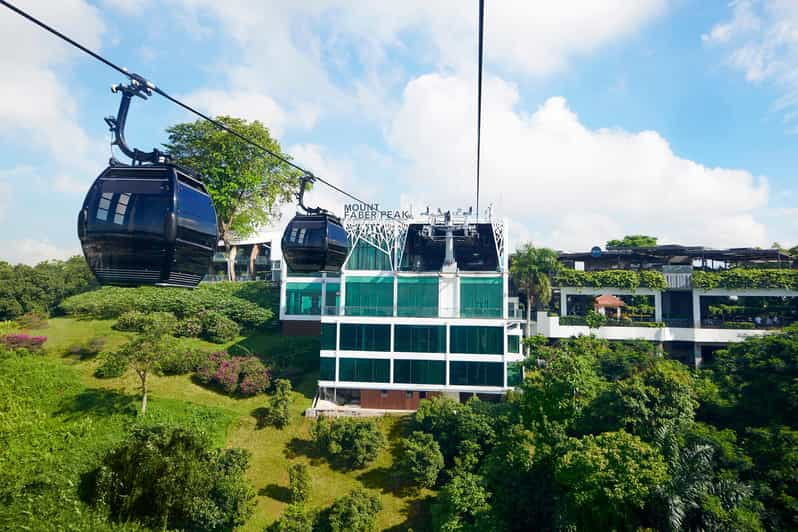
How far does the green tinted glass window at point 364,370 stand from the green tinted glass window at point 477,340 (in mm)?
4020

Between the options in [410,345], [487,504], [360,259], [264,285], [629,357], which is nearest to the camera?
[487,504]

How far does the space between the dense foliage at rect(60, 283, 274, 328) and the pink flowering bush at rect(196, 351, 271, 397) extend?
19.9ft

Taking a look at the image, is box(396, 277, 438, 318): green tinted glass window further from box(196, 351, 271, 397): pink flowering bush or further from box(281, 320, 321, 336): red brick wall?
box(281, 320, 321, 336): red brick wall

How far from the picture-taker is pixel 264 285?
35969 millimetres

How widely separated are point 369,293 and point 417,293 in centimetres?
288

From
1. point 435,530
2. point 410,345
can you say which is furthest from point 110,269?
point 410,345

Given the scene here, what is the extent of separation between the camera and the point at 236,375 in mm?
25219

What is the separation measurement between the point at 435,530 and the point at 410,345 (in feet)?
34.9

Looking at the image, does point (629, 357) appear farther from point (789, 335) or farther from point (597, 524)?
point (597, 524)

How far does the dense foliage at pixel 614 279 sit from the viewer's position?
29.3 meters

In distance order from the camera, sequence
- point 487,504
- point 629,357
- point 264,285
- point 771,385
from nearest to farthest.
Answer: point 771,385 < point 487,504 < point 629,357 < point 264,285

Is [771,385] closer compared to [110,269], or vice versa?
[110,269]

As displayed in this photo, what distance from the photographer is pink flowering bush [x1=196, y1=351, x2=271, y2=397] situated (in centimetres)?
2498

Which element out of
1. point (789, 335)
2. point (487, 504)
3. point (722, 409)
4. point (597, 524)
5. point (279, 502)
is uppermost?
point (789, 335)
